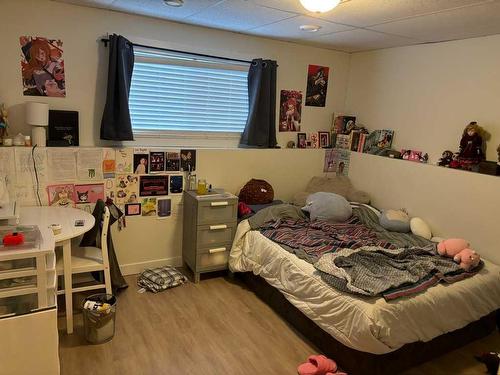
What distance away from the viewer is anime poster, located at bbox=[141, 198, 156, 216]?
3281 mm

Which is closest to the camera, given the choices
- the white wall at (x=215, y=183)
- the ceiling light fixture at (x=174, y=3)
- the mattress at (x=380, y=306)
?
the mattress at (x=380, y=306)

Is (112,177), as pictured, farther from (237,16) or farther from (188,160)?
(237,16)

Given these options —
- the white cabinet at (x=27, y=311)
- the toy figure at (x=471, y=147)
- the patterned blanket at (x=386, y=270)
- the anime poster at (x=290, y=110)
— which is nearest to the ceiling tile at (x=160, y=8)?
the anime poster at (x=290, y=110)

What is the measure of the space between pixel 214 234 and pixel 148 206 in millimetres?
640

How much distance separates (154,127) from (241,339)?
2.01 metres

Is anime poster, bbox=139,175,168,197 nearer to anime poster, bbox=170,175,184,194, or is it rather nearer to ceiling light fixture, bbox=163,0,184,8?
anime poster, bbox=170,175,184,194

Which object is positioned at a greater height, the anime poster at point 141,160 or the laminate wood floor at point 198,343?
the anime poster at point 141,160

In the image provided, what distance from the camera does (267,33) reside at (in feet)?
11.4

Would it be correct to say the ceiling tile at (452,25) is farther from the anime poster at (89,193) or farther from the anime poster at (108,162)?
the anime poster at (89,193)

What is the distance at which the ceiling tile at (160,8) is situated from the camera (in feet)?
8.64

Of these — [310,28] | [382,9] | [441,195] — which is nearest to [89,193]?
[310,28]

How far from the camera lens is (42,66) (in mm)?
2844

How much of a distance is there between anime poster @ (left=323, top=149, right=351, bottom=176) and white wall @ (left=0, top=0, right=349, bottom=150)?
118 centimetres

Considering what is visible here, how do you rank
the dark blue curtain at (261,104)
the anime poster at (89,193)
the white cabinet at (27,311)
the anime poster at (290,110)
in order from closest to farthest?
1. the white cabinet at (27,311)
2. the anime poster at (89,193)
3. the dark blue curtain at (261,104)
4. the anime poster at (290,110)
